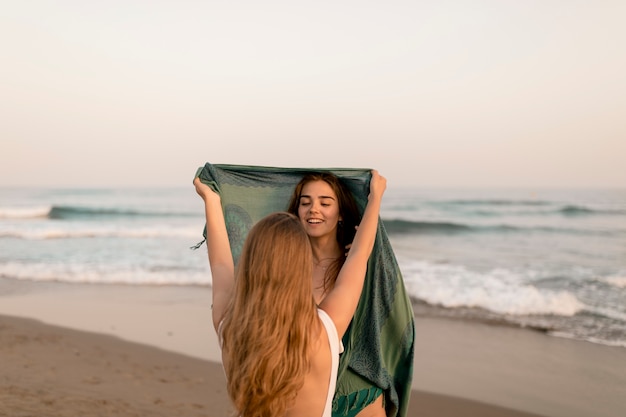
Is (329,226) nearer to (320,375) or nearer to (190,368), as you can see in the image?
(320,375)

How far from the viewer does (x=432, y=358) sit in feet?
22.8

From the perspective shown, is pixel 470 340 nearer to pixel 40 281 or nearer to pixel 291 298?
pixel 291 298

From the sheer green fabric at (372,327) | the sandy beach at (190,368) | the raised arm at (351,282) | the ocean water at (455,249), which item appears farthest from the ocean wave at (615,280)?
the raised arm at (351,282)

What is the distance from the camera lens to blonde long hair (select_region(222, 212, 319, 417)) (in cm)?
199

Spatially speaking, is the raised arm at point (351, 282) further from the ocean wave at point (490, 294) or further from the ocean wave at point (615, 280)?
the ocean wave at point (615, 280)

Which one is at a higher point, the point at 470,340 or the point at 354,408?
the point at 354,408

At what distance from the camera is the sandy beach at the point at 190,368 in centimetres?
556

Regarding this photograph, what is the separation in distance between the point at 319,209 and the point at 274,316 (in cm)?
110

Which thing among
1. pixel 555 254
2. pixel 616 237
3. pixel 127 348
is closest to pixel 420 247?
pixel 555 254

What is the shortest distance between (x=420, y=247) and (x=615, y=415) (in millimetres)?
11901

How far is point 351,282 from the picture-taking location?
7.27ft

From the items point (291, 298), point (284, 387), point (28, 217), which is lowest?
point (28, 217)

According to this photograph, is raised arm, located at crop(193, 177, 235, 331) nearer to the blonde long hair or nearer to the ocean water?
the blonde long hair

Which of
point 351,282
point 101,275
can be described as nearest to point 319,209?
point 351,282
